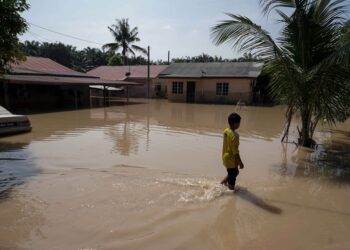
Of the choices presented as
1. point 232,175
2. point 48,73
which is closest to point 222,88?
point 48,73

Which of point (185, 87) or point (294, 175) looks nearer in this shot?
point (294, 175)

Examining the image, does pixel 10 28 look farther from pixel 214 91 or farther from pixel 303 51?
pixel 214 91

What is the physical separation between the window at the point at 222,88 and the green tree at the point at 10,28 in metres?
24.7

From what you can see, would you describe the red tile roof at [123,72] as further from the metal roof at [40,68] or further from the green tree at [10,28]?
the green tree at [10,28]

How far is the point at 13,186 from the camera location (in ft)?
19.5

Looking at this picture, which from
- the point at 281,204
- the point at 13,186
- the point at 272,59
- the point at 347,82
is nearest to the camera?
the point at 281,204


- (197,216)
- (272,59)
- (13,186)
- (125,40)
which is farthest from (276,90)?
(125,40)

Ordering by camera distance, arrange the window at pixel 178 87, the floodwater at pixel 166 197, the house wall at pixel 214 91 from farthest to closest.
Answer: the window at pixel 178 87 → the house wall at pixel 214 91 → the floodwater at pixel 166 197

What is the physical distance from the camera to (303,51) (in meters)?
8.63

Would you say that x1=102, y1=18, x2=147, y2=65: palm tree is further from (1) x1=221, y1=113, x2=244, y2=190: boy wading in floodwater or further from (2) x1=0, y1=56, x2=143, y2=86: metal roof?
(1) x1=221, y1=113, x2=244, y2=190: boy wading in floodwater

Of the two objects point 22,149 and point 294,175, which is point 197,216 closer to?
point 294,175

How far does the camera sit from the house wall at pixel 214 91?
3061cm

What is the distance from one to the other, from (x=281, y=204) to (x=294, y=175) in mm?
2113

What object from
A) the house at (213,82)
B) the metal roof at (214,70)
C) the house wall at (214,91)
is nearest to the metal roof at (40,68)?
the house at (213,82)
